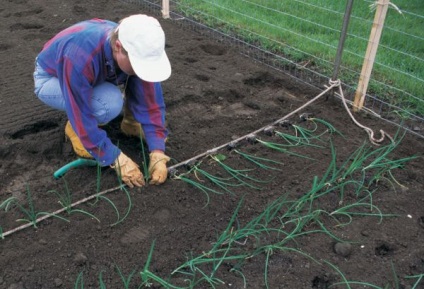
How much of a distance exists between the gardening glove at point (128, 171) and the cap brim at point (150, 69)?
566 millimetres

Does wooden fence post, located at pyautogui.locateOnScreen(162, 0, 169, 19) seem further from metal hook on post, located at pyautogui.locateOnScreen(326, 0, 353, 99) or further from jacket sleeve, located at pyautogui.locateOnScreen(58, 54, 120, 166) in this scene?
jacket sleeve, located at pyautogui.locateOnScreen(58, 54, 120, 166)

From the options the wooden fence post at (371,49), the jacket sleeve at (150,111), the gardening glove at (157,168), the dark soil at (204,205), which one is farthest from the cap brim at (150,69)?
the wooden fence post at (371,49)

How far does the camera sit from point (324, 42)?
4.46 meters

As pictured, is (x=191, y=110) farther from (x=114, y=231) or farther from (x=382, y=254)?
(x=382, y=254)

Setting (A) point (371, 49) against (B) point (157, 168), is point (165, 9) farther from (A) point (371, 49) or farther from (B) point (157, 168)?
(B) point (157, 168)

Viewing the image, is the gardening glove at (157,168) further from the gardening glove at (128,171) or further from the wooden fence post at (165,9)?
the wooden fence post at (165,9)

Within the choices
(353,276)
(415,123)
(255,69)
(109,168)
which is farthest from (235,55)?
(353,276)

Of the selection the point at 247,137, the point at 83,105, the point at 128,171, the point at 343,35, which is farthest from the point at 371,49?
the point at 83,105

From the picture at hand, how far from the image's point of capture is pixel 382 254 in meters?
2.37

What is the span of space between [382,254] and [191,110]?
5.68 feet

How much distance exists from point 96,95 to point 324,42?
2609 mm

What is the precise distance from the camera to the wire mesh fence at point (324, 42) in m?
3.70

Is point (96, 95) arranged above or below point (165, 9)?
above

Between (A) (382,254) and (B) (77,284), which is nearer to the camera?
(B) (77,284)
